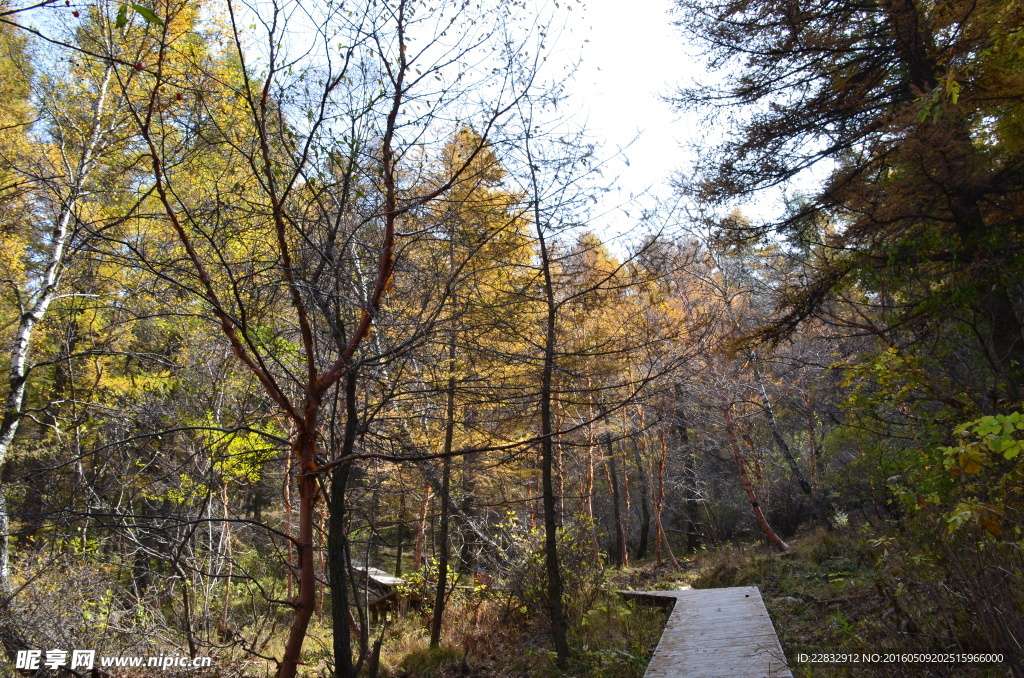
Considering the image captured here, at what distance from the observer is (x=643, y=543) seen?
867 inches

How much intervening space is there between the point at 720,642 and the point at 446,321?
17.8 ft

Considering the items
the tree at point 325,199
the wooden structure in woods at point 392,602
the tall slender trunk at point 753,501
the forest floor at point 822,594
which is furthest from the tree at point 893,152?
the wooden structure in woods at point 392,602

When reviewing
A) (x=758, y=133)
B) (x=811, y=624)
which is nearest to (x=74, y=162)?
(x=758, y=133)

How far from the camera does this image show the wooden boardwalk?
17.0 ft

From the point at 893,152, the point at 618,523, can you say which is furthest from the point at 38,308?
the point at 618,523

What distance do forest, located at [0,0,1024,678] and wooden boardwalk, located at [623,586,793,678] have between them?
0.40 meters

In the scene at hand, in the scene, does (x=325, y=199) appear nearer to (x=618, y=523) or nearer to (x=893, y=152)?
(x=893, y=152)

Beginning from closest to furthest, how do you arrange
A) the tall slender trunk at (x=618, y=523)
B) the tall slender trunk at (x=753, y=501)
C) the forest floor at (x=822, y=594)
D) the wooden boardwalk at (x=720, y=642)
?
the forest floor at (x=822, y=594) < the wooden boardwalk at (x=720, y=642) < the tall slender trunk at (x=753, y=501) < the tall slender trunk at (x=618, y=523)

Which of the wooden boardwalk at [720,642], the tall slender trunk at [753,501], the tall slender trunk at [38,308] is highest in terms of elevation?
the tall slender trunk at [38,308]

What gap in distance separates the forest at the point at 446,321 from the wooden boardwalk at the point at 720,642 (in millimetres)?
402

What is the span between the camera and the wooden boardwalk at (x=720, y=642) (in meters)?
5.19

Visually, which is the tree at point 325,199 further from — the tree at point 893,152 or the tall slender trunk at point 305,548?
the tree at point 893,152

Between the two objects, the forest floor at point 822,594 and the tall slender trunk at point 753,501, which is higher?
the tall slender trunk at point 753,501

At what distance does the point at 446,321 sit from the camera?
2818mm
